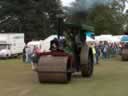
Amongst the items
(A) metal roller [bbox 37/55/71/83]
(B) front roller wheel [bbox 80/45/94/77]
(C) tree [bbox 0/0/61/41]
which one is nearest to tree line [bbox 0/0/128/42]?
(C) tree [bbox 0/0/61/41]

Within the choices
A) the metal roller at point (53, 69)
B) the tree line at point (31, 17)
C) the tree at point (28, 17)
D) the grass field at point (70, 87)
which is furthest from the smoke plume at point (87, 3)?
the tree at point (28, 17)

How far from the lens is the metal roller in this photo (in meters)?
16.9

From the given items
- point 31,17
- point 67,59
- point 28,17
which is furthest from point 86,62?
point 31,17

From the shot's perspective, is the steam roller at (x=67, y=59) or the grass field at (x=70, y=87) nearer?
the grass field at (x=70, y=87)

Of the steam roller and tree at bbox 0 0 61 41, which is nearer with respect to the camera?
the steam roller

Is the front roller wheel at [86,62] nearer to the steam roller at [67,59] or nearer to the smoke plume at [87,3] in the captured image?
the steam roller at [67,59]

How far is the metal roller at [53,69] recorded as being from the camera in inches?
665

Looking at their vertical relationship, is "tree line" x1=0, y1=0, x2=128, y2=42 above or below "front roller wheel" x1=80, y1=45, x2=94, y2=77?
above

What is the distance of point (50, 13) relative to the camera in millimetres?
71750

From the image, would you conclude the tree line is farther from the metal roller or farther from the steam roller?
the metal roller

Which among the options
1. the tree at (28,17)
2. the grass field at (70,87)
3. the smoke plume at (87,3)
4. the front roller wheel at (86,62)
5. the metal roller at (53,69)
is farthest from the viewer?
the tree at (28,17)

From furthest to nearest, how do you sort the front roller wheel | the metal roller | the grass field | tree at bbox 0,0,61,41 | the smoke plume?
tree at bbox 0,0,61,41
the front roller wheel
the smoke plume
the metal roller
the grass field

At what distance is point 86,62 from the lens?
758 inches

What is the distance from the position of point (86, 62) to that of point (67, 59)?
2.20 meters
